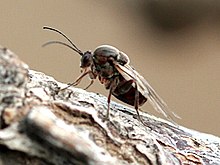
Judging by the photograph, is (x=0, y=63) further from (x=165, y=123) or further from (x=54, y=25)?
(x=54, y=25)

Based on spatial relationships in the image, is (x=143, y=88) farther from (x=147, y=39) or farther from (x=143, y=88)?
(x=147, y=39)

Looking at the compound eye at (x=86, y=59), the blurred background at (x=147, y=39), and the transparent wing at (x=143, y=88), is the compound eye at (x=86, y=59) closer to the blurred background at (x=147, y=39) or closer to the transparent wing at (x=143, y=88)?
the transparent wing at (x=143, y=88)

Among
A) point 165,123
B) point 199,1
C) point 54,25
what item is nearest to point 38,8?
point 54,25

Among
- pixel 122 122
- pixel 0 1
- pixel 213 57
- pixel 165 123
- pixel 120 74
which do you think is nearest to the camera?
pixel 122 122

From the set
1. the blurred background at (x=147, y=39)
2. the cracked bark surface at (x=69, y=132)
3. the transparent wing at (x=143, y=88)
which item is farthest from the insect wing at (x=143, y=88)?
the blurred background at (x=147, y=39)

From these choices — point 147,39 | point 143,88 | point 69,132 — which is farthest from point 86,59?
point 147,39

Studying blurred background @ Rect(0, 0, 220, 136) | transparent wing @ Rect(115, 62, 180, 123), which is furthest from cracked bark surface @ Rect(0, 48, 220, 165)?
blurred background @ Rect(0, 0, 220, 136)
